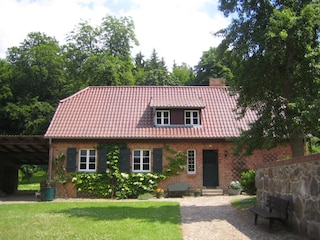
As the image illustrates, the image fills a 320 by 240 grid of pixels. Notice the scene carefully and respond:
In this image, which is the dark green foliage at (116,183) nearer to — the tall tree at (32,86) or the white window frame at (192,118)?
the white window frame at (192,118)

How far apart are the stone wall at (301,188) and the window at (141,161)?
1075cm

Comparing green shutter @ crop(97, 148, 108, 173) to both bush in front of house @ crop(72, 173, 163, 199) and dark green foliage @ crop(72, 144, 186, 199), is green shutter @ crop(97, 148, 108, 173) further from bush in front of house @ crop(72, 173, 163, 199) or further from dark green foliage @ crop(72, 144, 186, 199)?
bush in front of house @ crop(72, 173, 163, 199)

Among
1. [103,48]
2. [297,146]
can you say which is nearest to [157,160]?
[297,146]

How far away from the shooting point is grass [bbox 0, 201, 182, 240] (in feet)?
30.0

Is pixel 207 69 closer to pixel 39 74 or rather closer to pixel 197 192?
pixel 39 74

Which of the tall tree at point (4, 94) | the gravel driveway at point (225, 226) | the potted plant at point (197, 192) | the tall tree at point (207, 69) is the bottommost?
the gravel driveway at point (225, 226)

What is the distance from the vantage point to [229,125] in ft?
70.6

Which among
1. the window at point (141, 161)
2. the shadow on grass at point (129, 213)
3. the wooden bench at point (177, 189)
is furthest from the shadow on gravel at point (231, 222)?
Result: the window at point (141, 161)

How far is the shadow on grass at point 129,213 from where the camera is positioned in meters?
11.7

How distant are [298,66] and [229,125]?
9.31 metres

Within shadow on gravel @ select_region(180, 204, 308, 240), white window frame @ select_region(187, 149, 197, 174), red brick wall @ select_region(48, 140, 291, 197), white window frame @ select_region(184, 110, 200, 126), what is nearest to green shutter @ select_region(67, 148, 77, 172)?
red brick wall @ select_region(48, 140, 291, 197)

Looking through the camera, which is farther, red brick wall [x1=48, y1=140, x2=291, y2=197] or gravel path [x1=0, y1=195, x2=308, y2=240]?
red brick wall [x1=48, y1=140, x2=291, y2=197]

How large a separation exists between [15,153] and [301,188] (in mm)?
21186

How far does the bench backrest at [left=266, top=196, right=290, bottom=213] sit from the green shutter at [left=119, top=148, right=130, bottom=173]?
11184 mm
